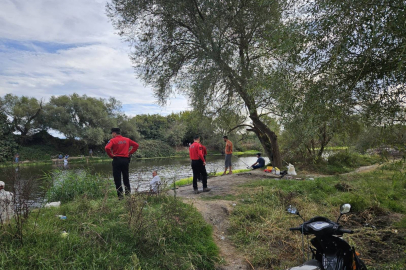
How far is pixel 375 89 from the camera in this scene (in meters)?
4.82

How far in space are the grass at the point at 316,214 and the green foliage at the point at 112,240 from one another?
971 mm

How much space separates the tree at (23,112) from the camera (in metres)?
39.9

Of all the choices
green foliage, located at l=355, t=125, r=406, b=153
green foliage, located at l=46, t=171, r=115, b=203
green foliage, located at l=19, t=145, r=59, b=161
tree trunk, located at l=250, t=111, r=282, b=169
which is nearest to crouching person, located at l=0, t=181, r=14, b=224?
green foliage, located at l=46, t=171, r=115, b=203

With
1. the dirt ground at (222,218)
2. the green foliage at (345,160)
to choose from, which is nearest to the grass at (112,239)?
the dirt ground at (222,218)

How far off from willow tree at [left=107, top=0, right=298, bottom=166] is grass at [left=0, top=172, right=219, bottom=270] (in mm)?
6675

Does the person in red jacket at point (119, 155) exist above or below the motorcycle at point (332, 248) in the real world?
above

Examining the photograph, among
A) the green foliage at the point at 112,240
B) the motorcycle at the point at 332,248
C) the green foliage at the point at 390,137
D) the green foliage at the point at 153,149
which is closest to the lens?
the motorcycle at the point at 332,248

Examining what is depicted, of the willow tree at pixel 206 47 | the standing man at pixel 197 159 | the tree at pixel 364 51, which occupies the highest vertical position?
the willow tree at pixel 206 47

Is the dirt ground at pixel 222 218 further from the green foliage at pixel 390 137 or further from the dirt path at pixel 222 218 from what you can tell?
the green foliage at pixel 390 137

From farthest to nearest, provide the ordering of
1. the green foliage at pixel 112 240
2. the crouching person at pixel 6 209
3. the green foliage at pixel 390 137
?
the green foliage at pixel 390 137
the crouching person at pixel 6 209
the green foliage at pixel 112 240

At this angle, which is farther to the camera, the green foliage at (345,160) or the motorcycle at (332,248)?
the green foliage at (345,160)

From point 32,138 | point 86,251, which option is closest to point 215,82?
point 86,251

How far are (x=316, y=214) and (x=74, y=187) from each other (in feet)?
21.2

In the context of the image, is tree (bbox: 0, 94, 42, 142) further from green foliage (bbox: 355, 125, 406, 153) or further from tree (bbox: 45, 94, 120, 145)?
green foliage (bbox: 355, 125, 406, 153)
